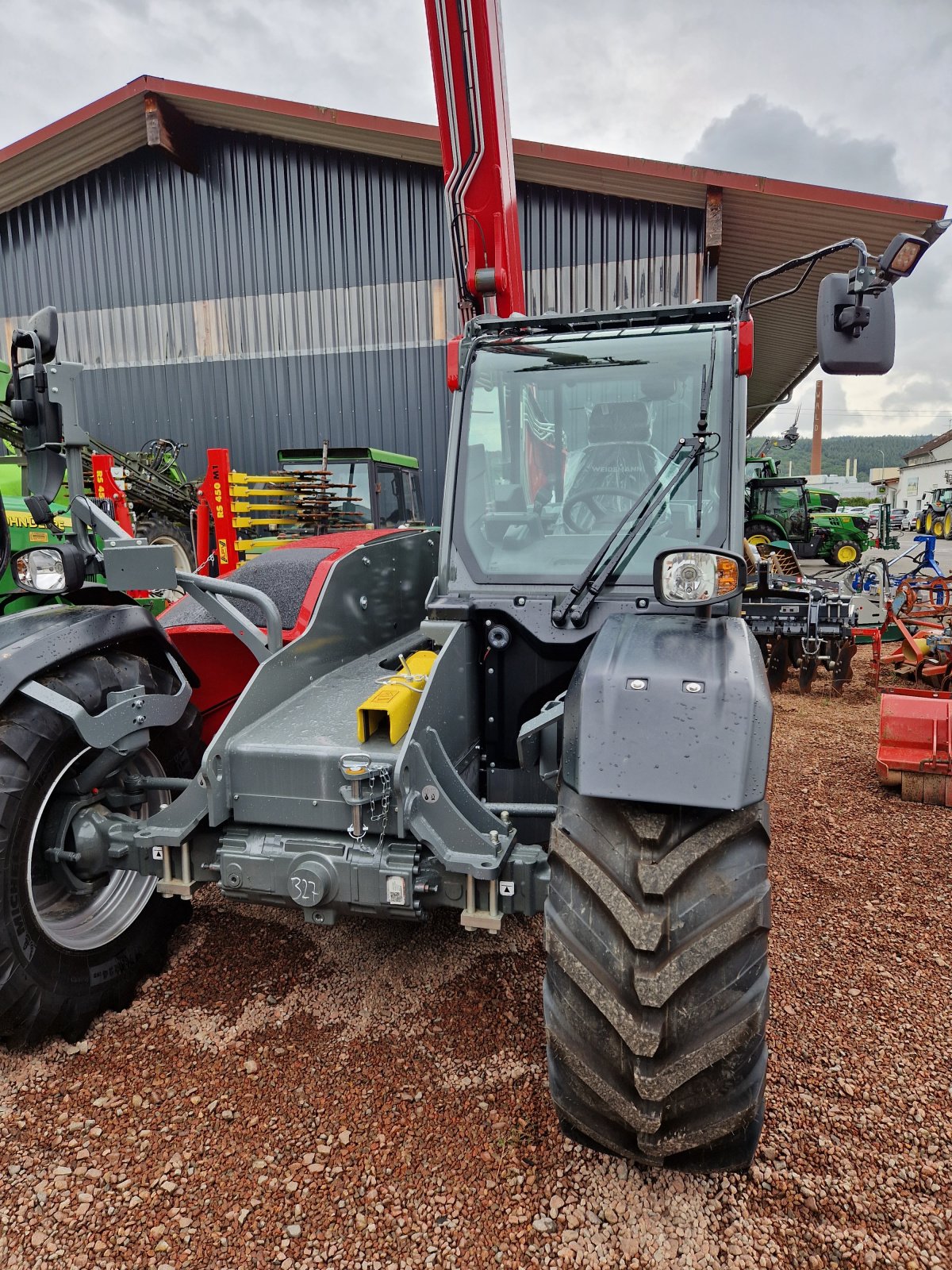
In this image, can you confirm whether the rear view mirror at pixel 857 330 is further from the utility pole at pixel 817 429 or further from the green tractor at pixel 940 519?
the utility pole at pixel 817 429

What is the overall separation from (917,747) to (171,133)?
537 inches

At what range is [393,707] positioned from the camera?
239 centimetres

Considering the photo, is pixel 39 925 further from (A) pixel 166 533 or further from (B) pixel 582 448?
(A) pixel 166 533

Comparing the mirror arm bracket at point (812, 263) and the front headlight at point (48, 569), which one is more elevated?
the mirror arm bracket at point (812, 263)

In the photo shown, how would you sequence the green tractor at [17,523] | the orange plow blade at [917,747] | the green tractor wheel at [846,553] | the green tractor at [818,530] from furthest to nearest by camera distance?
the green tractor at [818,530], the green tractor wheel at [846,553], the green tractor at [17,523], the orange plow blade at [917,747]

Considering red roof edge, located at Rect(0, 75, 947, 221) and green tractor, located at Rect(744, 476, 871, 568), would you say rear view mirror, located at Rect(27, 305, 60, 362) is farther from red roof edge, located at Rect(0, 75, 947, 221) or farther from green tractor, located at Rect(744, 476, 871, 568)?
green tractor, located at Rect(744, 476, 871, 568)

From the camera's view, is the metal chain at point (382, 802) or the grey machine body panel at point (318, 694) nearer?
the metal chain at point (382, 802)

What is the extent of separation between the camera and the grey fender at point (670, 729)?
1.80 metres

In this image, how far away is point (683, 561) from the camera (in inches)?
88.2

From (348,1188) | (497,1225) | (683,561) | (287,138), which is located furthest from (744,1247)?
(287,138)

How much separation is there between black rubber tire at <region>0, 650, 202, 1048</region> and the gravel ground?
0.14m

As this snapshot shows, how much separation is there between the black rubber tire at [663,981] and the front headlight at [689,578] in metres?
0.61

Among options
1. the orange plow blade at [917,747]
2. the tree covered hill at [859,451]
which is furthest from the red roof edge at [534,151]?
the tree covered hill at [859,451]

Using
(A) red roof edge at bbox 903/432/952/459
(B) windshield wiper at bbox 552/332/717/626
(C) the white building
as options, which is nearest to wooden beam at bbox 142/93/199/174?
(B) windshield wiper at bbox 552/332/717/626
